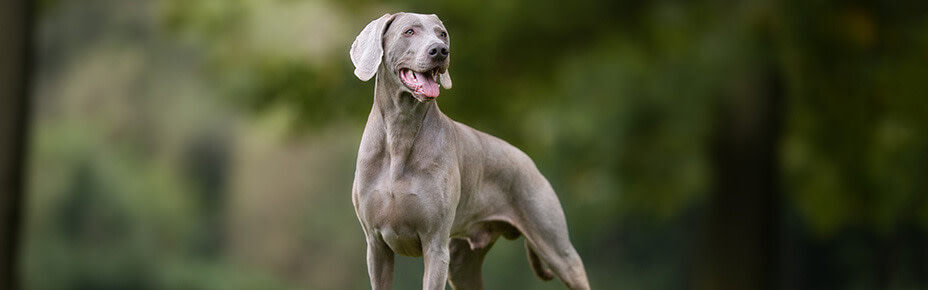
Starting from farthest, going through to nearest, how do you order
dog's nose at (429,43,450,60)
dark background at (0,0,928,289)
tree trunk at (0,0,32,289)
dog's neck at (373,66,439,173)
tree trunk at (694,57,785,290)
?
tree trunk at (694,57,785,290) → dark background at (0,0,928,289) → tree trunk at (0,0,32,289) → dog's neck at (373,66,439,173) → dog's nose at (429,43,450,60)

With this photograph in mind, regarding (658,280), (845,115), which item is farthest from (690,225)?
(845,115)

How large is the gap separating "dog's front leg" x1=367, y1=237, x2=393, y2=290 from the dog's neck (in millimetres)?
409

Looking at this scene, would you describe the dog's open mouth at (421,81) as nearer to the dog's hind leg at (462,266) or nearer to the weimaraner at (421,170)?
the weimaraner at (421,170)

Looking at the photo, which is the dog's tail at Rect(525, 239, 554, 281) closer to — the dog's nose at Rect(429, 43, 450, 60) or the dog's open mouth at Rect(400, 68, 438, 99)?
the dog's open mouth at Rect(400, 68, 438, 99)

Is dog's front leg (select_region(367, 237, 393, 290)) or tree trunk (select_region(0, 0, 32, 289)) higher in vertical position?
dog's front leg (select_region(367, 237, 393, 290))

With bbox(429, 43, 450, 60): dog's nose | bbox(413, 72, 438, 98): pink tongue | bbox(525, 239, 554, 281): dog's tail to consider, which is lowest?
bbox(525, 239, 554, 281): dog's tail

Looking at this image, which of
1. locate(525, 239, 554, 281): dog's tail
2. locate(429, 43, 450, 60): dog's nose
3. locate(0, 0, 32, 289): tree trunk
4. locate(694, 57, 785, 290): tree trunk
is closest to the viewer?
locate(429, 43, 450, 60): dog's nose

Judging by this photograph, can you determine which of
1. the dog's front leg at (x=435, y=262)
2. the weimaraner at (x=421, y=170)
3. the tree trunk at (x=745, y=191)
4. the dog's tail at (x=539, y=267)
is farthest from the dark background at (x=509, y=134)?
the dog's front leg at (x=435, y=262)

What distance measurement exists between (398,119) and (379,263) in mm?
637

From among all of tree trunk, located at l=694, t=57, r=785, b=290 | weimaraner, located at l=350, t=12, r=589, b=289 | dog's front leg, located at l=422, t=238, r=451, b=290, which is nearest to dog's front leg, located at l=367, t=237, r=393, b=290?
weimaraner, located at l=350, t=12, r=589, b=289

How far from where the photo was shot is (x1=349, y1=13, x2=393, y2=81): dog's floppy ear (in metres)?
3.82

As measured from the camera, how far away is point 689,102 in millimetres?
9820

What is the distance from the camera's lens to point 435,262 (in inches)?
162

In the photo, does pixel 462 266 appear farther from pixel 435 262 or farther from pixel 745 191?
pixel 745 191
